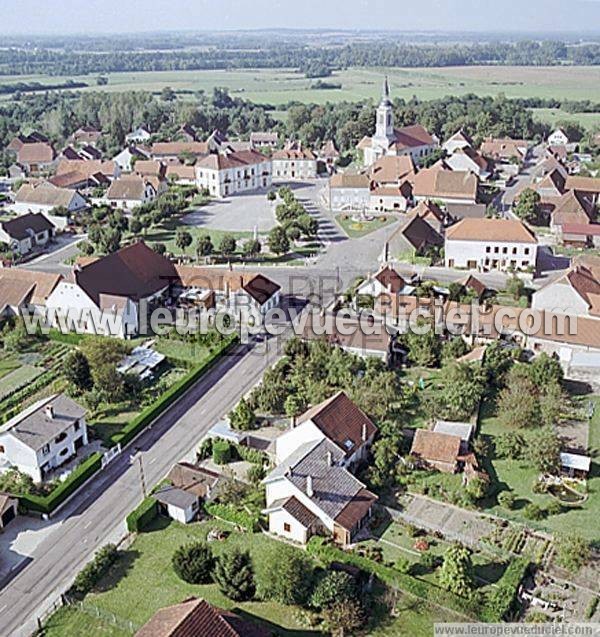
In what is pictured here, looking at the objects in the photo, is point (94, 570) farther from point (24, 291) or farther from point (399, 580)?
point (24, 291)

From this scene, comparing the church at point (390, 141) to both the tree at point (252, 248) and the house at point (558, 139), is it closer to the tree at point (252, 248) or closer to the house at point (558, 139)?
the house at point (558, 139)

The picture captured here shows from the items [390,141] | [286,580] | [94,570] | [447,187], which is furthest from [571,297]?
[390,141]

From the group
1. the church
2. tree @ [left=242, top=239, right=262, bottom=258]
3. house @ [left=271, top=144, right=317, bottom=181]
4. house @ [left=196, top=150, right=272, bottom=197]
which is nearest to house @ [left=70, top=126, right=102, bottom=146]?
house @ [left=196, top=150, right=272, bottom=197]

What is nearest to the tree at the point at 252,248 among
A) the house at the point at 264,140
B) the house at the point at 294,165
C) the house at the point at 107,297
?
the house at the point at 107,297

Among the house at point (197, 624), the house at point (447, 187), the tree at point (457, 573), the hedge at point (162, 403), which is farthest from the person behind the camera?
the house at point (447, 187)

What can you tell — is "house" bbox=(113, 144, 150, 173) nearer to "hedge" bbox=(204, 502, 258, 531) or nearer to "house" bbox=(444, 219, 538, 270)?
"house" bbox=(444, 219, 538, 270)

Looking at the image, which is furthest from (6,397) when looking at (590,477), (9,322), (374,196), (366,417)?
(374,196)

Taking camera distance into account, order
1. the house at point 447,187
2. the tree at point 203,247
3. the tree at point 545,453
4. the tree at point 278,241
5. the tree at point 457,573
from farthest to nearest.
A: 1. the house at point 447,187
2. the tree at point 203,247
3. the tree at point 278,241
4. the tree at point 545,453
5. the tree at point 457,573
